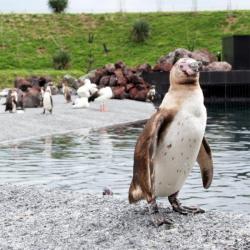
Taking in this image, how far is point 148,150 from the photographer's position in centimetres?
965

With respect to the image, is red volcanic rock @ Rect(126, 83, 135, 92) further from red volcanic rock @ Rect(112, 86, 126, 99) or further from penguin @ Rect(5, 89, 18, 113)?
penguin @ Rect(5, 89, 18, 113)

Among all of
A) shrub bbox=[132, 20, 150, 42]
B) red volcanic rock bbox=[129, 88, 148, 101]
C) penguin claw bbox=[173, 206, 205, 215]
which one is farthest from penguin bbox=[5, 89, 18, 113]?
shrub bbox=[132, 20, 150, 42]

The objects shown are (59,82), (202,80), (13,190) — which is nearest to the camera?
(13,190)

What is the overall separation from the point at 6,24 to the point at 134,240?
315 ft

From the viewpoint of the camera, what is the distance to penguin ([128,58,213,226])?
9.56 meters

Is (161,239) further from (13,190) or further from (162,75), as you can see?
(162,75)

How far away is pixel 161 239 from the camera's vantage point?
9281 millimetres

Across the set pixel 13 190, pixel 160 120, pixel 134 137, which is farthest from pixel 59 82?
pixel 160 120

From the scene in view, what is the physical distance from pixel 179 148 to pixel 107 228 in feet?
4.91

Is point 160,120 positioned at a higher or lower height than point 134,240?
higher

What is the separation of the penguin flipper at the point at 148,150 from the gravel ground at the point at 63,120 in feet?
64.2

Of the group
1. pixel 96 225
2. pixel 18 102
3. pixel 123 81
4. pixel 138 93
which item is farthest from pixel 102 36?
pixel 96 225

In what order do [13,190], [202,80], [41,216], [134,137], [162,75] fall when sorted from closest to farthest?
[41,216], [13,190], [134,137], [202,80], [162,75]

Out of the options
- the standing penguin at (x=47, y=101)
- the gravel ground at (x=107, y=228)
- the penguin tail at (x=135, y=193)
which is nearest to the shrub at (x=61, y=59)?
the standing penguin at (x=47, y=101)
